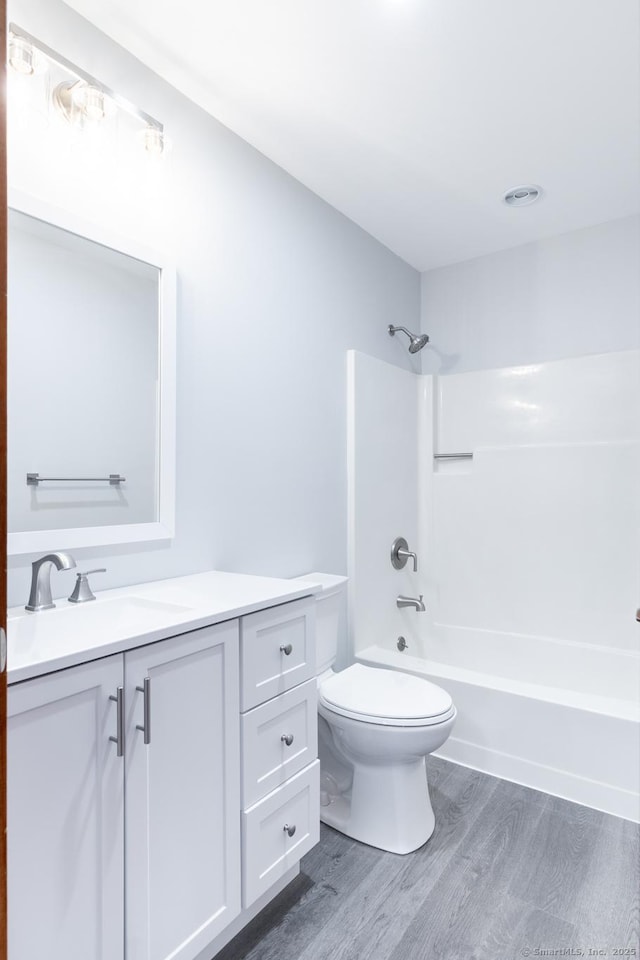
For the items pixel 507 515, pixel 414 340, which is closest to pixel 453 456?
pixel 507 515

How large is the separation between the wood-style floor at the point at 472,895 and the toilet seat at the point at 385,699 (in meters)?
0.45

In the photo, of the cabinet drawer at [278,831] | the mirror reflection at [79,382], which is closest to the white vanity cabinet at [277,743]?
the cabinet drawer at [278,831]

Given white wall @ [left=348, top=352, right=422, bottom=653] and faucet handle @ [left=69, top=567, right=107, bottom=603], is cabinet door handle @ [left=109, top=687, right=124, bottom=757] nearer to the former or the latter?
faucet handle @ [left=69, top=567, right=107, bottom=603]

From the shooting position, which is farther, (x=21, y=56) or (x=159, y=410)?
(x=159, y=410)

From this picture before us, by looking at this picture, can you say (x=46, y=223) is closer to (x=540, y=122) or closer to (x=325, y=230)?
(x=325, y=230)

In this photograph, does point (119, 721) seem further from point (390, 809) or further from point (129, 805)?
point (390, 809)

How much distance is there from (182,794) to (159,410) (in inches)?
41.0

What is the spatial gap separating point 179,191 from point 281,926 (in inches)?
87.0

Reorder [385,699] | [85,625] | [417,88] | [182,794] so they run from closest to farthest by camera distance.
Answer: [182,794], [85,625], [417,88], [385,699]

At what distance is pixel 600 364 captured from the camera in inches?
106

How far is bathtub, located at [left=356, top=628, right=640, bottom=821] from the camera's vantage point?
2061mm

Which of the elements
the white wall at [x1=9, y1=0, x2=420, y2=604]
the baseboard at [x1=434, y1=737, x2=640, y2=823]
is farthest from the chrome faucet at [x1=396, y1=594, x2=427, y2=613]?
the baseboard at [x1=434, y1=737, x2=640, y2=823]

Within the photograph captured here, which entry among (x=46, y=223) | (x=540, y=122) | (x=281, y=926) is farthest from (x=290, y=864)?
(x=540, y=122)

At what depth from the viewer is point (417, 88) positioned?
A: 1768mm
